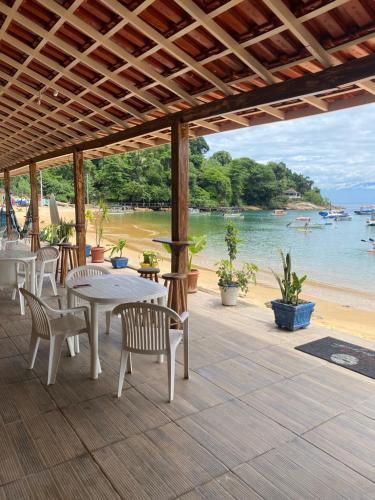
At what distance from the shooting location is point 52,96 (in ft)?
15.4

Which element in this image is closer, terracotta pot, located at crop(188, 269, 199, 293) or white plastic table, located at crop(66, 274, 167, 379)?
white plastic table, located at crop(66, 274, 167, 379)

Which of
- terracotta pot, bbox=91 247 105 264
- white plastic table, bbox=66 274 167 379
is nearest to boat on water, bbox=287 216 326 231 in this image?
terracotta pot, bbox=91 247 105 264

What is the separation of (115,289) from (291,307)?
2.02 meters

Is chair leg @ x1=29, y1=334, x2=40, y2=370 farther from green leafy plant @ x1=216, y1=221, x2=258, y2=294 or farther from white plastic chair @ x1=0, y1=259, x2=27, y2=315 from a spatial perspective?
green leafy plant @ x1=216, y1=221, x2=258, y2=294

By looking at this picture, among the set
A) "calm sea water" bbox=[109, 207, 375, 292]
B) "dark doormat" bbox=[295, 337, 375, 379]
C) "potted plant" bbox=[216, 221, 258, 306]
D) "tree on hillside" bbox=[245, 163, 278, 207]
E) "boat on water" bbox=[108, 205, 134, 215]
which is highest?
"tree on hillside" bbox=[245, 163, 278, 207]

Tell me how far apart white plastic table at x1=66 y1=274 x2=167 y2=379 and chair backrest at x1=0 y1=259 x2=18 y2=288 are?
1540 millimetres

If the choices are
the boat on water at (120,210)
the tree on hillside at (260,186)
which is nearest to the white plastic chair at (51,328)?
the boat on water at (120,210)

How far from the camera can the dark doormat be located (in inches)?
123

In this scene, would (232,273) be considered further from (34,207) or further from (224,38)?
(34,207)

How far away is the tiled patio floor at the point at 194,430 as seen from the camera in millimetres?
1767

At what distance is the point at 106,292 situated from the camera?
2.95 metres

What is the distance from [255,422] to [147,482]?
82cm

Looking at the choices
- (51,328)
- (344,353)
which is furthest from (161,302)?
(344,353)

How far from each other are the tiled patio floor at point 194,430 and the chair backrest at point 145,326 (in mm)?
380
